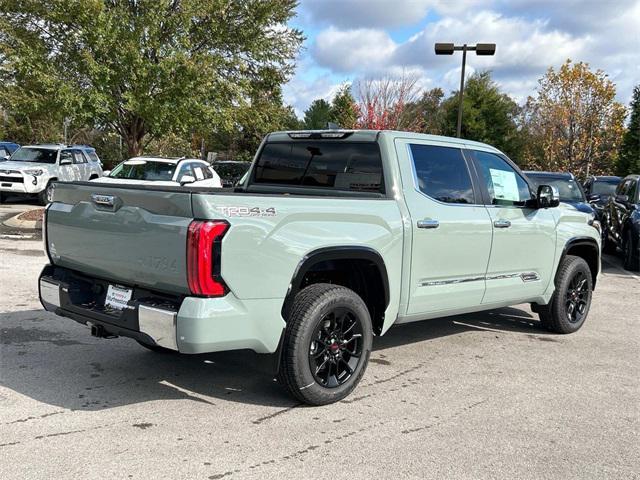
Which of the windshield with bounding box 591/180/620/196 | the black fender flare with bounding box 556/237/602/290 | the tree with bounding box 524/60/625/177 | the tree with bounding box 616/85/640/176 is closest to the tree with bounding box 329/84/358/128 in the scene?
the tree with bounding box 524/60/625/177

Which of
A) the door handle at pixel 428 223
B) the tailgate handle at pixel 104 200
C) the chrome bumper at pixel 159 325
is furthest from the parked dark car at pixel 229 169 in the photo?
the chrome bumper at pixel 159 325

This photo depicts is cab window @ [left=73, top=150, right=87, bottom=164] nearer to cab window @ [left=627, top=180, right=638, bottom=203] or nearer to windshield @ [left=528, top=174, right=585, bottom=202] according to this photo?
windshield @ [left=528, top=174, right=585, bottom=202]

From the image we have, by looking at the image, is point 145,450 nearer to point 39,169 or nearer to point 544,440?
point 544,440

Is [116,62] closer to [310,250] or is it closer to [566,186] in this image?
[566,186]

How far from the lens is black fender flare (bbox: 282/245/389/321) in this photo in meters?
4.03

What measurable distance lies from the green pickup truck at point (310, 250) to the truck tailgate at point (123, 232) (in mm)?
11

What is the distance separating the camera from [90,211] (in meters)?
4.21

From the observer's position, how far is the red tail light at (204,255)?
139 inches

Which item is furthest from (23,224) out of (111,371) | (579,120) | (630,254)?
(579,120)

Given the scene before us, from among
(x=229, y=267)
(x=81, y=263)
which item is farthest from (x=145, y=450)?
(x=81, y=263)

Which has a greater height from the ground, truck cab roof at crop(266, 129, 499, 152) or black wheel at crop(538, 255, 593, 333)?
truck cab roof at crop(266, 129, 499, 152)

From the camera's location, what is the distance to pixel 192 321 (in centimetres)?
355

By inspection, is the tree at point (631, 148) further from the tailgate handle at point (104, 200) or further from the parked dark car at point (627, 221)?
the tailgate handle at point (104, 200)

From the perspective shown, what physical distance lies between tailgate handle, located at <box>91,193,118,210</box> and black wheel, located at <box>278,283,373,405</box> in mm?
1348
